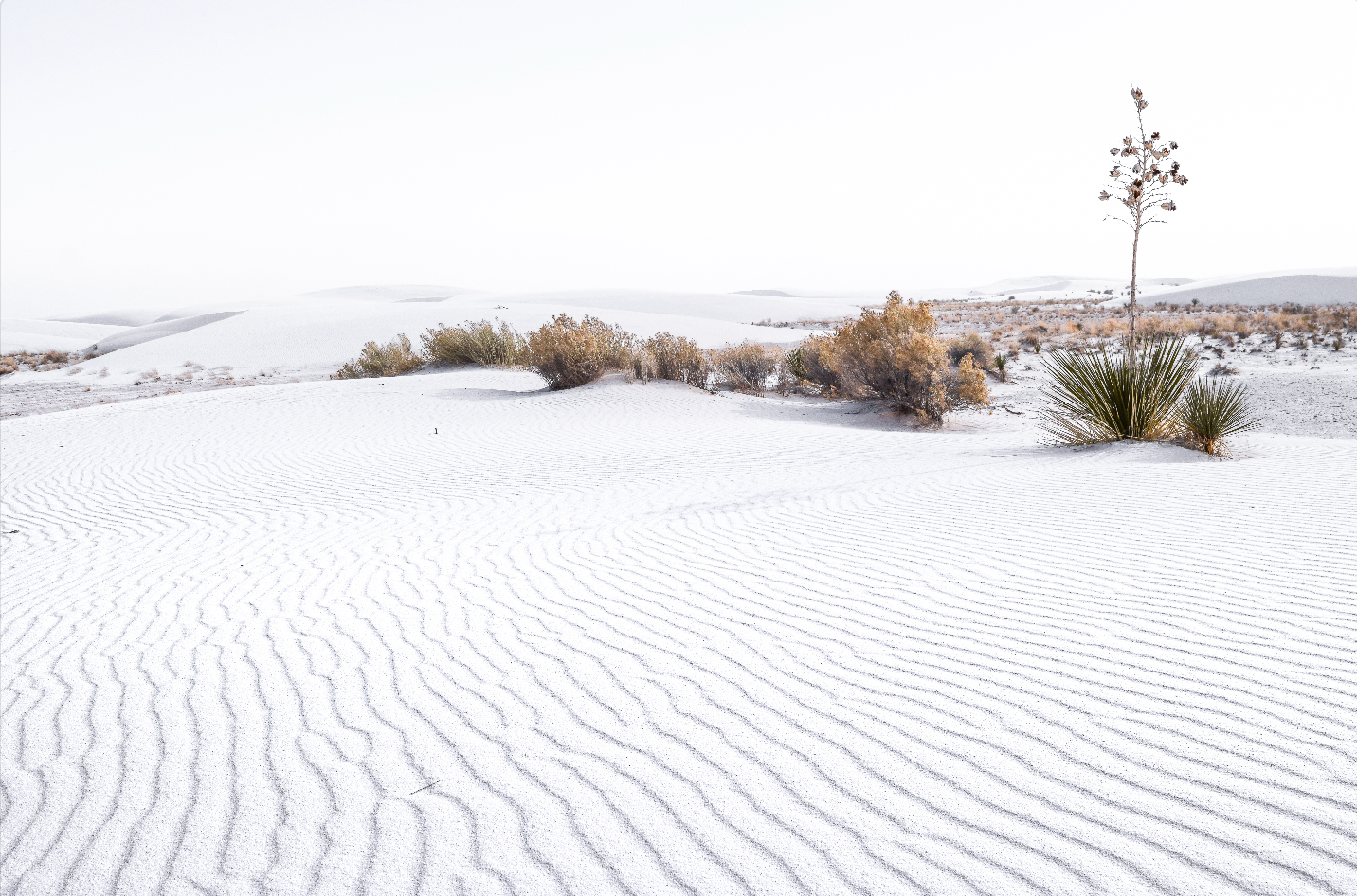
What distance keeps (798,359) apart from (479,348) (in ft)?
29.0

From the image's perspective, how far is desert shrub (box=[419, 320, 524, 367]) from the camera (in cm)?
2173

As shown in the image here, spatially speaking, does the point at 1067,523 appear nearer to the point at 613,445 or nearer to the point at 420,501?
the point at 420,501

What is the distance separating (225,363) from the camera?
3178 centimetres

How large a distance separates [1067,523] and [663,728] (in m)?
3.98

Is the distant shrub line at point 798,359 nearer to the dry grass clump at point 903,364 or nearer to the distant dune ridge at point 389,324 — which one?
the dry grass clump at point 903,364

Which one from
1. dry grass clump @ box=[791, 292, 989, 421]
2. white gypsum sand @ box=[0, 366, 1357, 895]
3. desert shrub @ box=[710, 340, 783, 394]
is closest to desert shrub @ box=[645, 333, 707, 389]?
desert shrub @ box=[710, 340, 783, 394]

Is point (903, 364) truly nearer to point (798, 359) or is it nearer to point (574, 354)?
point (798, 359)

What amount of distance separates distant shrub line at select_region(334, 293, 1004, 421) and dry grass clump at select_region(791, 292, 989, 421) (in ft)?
0.06

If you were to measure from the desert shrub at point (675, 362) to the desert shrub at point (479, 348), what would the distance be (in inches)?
238

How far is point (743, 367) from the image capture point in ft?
60.8

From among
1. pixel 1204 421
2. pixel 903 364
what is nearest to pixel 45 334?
pixel 903 364

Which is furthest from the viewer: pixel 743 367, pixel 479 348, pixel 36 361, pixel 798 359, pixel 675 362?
pixel 36 361

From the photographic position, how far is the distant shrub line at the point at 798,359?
542 inches

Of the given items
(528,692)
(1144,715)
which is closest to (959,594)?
(1144,715)
